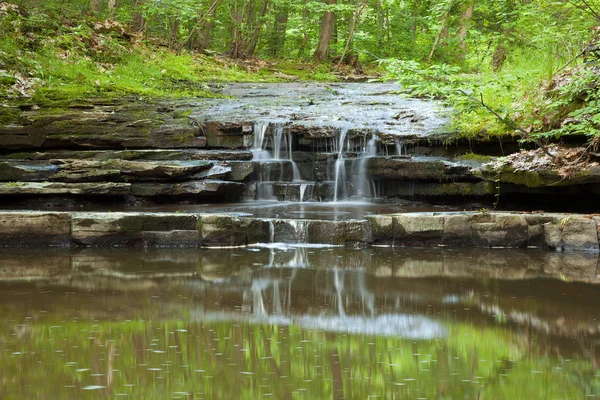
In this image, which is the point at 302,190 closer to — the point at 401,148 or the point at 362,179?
the point at 362,179

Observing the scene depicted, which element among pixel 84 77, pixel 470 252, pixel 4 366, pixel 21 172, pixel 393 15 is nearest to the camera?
pixel 4 366

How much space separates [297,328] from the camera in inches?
171

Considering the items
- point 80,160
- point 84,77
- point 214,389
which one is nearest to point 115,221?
point 80,160

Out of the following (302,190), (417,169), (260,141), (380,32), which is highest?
(380,32)

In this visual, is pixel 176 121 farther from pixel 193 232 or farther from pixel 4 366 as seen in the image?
pixel 4 366

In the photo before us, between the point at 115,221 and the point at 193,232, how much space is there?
0.96m

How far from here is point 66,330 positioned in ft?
13.6

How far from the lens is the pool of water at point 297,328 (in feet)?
10.4

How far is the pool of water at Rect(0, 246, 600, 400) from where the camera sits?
3162 millimetres

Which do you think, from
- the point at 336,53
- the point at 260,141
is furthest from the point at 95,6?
the point at 336,53

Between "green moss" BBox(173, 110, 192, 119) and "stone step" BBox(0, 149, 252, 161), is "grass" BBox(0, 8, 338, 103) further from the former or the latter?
"stone step" BBox(0, 149, 252, 161)

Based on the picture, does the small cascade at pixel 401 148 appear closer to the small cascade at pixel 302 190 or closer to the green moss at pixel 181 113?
the small cascade at pixel 302 190

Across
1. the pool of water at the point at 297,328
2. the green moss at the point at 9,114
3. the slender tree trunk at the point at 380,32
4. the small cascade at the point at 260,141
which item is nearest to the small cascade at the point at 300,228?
the pool of water at the point at 297,328

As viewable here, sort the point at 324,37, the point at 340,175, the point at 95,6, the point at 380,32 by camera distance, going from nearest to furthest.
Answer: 1. the point at 340,175
2. the point at 95,6
3. the point at 324,37
4. the point at 380,32
